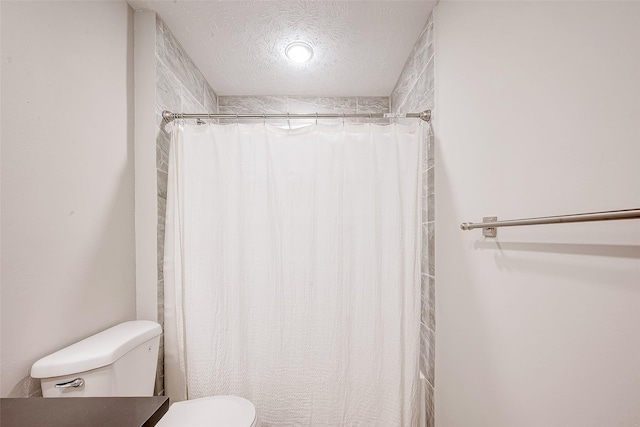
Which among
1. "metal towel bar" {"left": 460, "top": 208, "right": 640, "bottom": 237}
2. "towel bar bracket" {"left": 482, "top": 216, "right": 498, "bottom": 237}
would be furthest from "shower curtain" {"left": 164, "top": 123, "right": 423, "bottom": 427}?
"metal towel bar" {"left": 460, "top": 208, "right": 640, "bottom": 237}

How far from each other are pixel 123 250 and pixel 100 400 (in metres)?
0.86

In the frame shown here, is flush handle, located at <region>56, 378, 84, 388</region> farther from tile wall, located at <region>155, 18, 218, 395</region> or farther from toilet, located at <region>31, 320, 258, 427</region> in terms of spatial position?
tile wall, located at <region>155, 18, 218, 395</region>

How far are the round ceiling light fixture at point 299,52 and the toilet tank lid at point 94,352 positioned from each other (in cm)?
169

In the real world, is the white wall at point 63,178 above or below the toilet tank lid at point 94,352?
above

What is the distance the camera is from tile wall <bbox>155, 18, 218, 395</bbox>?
4.59ft

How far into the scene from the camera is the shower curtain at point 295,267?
1394 mm

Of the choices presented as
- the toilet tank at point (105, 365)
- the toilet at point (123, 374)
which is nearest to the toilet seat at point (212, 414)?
the toilet at point (123, 374)

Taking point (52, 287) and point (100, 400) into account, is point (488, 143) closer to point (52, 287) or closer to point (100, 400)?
point (100, 400)

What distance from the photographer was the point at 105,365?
95 centimetres

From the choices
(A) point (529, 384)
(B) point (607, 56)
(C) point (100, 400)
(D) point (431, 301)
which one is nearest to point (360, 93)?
(D) point (431, 301)

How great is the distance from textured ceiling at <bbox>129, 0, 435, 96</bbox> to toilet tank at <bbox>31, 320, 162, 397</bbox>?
1.55 metres

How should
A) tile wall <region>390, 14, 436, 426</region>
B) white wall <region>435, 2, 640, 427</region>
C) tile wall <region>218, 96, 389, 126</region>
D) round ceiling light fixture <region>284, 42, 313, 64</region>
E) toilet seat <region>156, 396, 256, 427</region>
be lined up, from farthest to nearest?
tile wall <region>218, 96, 389, 126</region>, round ceiling light fixture <region>284, 42, 313, 64</region>, tile wall <region>390, 14, 436, 426</region>, toilet seat <region>156, 396, 256, 427</region>, white wall <region>435, 2, 640, 427</region>

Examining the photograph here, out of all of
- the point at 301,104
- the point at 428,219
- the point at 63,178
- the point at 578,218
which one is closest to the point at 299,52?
the point at 301,104

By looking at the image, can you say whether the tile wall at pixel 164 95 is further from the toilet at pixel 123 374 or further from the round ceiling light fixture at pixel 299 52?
the round ceiling light fixture at pixel 299 52
